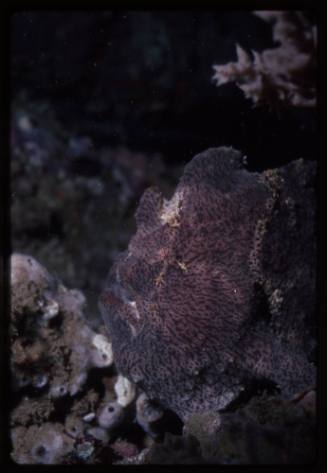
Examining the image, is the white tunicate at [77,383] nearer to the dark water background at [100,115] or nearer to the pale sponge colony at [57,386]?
the pale sponge colony at [57,386]

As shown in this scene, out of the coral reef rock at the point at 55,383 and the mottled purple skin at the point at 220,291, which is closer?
the mottled purple skin at the point at 220,291

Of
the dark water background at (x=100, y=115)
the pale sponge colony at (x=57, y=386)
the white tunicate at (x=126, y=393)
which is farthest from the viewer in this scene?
the dark water background at (x=100, y=115)

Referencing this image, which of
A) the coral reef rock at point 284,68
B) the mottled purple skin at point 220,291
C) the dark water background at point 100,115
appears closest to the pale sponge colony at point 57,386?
the mottled purple skin at point 220,291

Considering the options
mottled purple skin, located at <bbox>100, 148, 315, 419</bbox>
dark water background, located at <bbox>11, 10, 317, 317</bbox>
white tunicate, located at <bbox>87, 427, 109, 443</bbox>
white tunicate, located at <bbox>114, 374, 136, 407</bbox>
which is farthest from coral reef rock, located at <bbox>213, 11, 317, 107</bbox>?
white tunicate, located at <bbox>87, 427, 109, 443</bbox>

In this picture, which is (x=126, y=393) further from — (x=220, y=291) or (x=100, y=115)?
(x=100, y=115)

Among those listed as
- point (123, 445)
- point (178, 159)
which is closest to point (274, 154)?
point (123, 445)

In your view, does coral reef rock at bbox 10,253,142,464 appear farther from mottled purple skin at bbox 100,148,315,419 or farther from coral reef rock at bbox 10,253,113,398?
mottled purple skin at bbox 100,148,315,419
